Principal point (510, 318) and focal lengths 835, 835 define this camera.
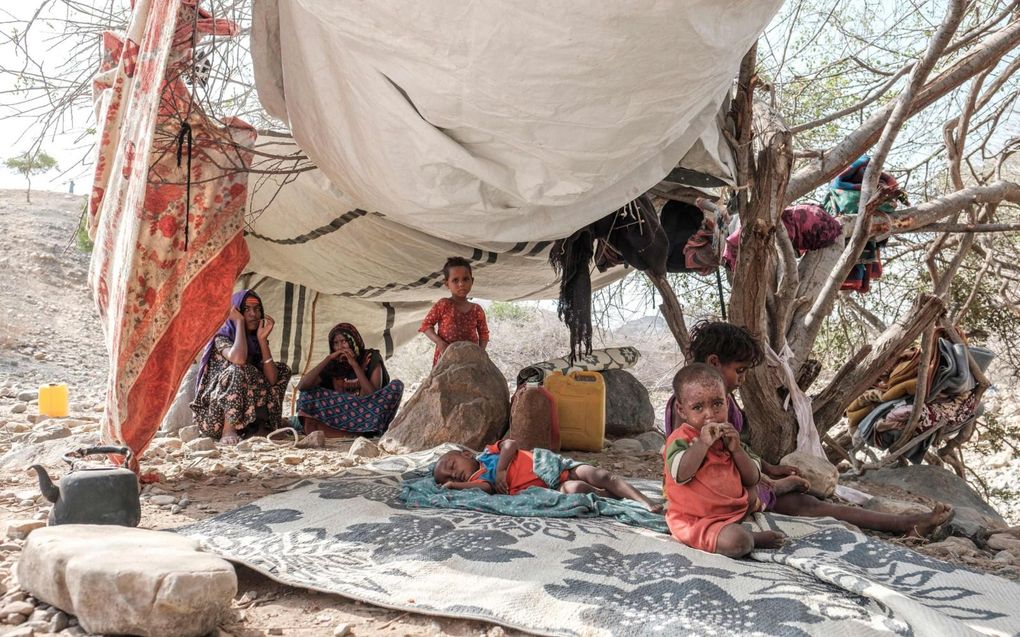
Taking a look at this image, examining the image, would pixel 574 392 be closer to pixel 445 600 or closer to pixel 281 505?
pixel 281 505

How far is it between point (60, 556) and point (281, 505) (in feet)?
3.58

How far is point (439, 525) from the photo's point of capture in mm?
2785

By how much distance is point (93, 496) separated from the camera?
2.60 metres

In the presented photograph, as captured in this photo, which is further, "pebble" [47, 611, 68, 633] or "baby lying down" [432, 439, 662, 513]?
"baby lying down" [432, 439, 662, 513]

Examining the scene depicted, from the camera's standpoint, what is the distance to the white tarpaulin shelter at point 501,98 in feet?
7.22

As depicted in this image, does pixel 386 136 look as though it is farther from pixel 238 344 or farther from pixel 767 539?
pixel 238 344

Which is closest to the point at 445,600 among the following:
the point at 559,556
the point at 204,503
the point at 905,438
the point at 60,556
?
the point at 559,556

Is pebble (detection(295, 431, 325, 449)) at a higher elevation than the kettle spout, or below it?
below

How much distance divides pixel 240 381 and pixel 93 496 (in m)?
2.62

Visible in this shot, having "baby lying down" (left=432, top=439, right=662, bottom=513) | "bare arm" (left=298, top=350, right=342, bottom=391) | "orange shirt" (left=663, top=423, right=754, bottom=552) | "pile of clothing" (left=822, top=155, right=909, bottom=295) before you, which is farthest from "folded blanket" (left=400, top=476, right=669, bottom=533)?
"bare arm" (left=298, top=350, right=342, bottom=391)

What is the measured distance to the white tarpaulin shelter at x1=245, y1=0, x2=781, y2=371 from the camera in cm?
220

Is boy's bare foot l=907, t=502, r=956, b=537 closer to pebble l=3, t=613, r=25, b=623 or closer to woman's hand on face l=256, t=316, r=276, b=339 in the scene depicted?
pebble l=3, t=613, r=25, b=623

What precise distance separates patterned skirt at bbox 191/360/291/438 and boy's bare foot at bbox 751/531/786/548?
11.5ft

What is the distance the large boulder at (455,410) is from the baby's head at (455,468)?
3.21ft
